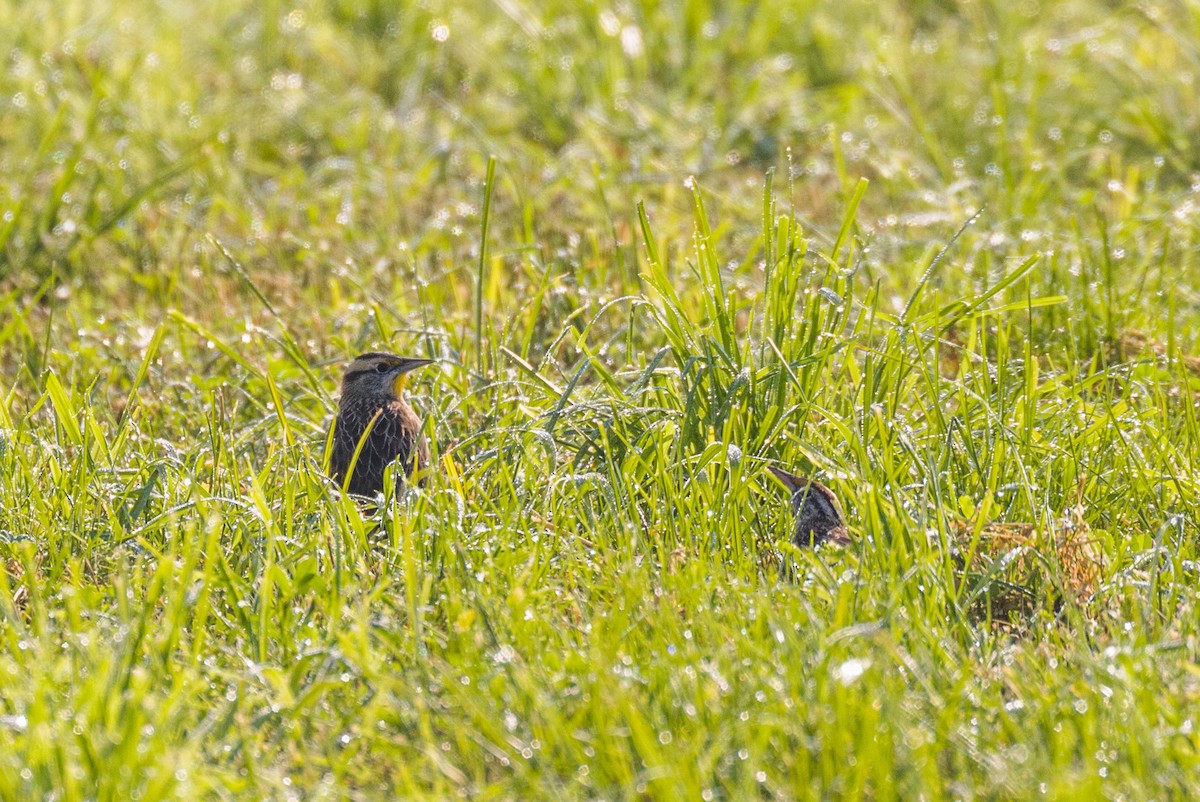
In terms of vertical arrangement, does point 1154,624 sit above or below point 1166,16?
below

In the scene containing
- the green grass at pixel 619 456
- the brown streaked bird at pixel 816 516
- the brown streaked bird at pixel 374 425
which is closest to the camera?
the green grass at pixel 619 456

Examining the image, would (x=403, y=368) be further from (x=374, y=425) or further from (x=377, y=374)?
(x=374, y=425)

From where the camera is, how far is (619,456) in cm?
448

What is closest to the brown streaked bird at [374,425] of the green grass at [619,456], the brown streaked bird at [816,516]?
the green grass at [619,456]

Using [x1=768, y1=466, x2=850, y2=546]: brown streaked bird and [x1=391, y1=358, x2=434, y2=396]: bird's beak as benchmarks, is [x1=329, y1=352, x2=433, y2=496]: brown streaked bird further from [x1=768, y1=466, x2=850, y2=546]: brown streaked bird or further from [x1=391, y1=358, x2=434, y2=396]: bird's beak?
[x1=768, y1=466, x2=850, y2=546]: brown streaked bird

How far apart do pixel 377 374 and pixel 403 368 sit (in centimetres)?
9

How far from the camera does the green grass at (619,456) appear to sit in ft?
10.1

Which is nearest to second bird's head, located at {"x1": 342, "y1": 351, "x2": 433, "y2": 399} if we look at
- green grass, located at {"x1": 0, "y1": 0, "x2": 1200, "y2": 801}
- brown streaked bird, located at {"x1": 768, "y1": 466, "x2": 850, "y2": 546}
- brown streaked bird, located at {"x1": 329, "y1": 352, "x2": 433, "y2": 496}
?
brown streaked bird, located at {"x1": 329, "y1": 352, "x2": 433, "y2": 496}

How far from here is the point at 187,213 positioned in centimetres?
732

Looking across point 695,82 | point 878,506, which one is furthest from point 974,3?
point 878,506

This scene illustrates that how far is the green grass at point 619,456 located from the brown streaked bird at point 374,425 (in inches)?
4.1

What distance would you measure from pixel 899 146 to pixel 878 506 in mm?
4476

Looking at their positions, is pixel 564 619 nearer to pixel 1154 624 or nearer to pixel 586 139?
pixel 1154 624

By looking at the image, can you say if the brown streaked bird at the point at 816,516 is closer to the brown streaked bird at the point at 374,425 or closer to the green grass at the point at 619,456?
the green grass at the point at 619,456
